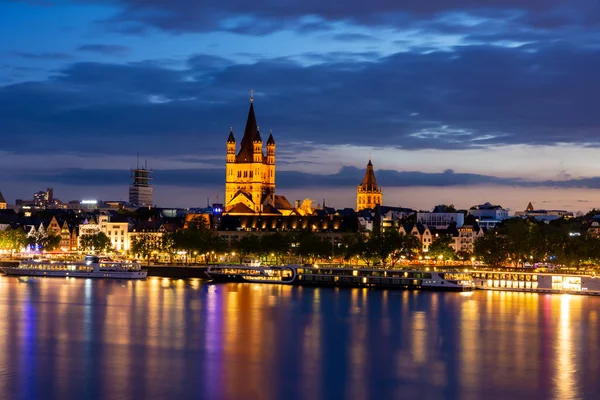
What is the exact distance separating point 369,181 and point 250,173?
32.9 meters

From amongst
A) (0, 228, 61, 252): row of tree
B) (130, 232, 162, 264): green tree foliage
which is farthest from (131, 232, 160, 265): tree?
(0, 228, 61, 252): row of tree

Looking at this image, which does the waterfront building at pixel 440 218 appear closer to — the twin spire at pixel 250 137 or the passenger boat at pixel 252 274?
the twin spire at pixel 250 137

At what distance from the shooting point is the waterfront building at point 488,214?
16712 cm

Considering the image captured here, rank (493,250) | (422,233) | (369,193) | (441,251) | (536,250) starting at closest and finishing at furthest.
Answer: (493,250) < (536,250) < (441,251) < (422,233) < (369,193)

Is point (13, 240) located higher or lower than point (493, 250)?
higher

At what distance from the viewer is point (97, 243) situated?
12050 centimetres

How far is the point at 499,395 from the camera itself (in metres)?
37.3

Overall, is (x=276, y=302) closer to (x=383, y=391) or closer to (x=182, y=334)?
(x=182, y=334)

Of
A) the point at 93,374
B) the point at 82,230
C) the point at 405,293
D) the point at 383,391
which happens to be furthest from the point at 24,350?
the point at 82,230

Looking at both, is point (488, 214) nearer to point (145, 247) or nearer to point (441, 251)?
point (441, 251)

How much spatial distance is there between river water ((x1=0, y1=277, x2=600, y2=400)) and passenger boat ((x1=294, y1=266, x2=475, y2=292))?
29.1 feet

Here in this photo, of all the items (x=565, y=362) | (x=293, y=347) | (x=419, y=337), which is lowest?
(x=565, y=362)

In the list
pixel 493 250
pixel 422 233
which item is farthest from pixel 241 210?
pixel 493 250

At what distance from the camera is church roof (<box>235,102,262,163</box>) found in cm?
14175
